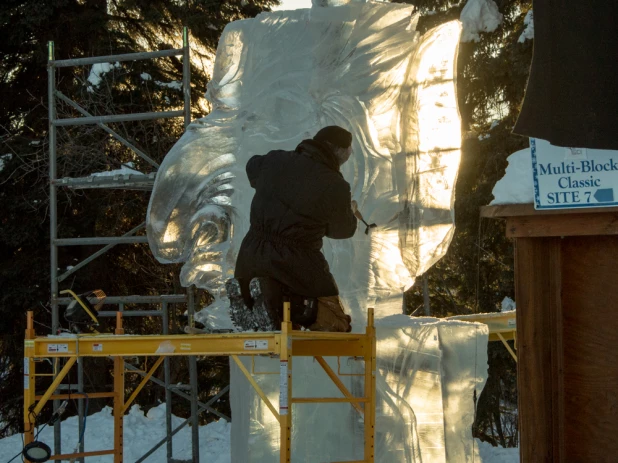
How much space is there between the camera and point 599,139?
282cm

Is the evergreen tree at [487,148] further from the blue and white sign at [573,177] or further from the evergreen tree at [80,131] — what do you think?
the blue and white sign at [573,177]

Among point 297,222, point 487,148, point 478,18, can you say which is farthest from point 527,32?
point 297,222

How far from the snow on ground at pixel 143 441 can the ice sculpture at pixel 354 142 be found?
299 cm

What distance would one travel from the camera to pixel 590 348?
2822 millimetres

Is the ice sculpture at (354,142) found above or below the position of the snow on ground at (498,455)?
above

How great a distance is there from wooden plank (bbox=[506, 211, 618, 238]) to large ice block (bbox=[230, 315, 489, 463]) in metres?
2.36

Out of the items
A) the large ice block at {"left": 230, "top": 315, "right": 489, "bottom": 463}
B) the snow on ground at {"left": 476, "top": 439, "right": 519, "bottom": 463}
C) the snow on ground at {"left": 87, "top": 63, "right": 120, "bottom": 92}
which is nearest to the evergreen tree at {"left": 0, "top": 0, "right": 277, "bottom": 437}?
the snow on ground at {"left": 87, "top": 63, "right": 120, "bottom": 92}

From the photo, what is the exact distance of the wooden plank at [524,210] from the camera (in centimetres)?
275

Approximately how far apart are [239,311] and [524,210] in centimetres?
208

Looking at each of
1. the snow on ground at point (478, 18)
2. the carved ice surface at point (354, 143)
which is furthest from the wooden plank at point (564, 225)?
the snow on ground at point (478, 18)

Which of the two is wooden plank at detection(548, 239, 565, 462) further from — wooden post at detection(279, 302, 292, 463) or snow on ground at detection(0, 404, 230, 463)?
snow on ground at detection(0, 404, 230, 463)

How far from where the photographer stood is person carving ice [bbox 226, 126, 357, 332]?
14.3 ft

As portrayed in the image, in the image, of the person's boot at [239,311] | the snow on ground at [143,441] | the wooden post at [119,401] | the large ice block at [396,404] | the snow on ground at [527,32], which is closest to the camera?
the person's boot at [239,311]

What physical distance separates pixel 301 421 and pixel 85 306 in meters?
1.42
